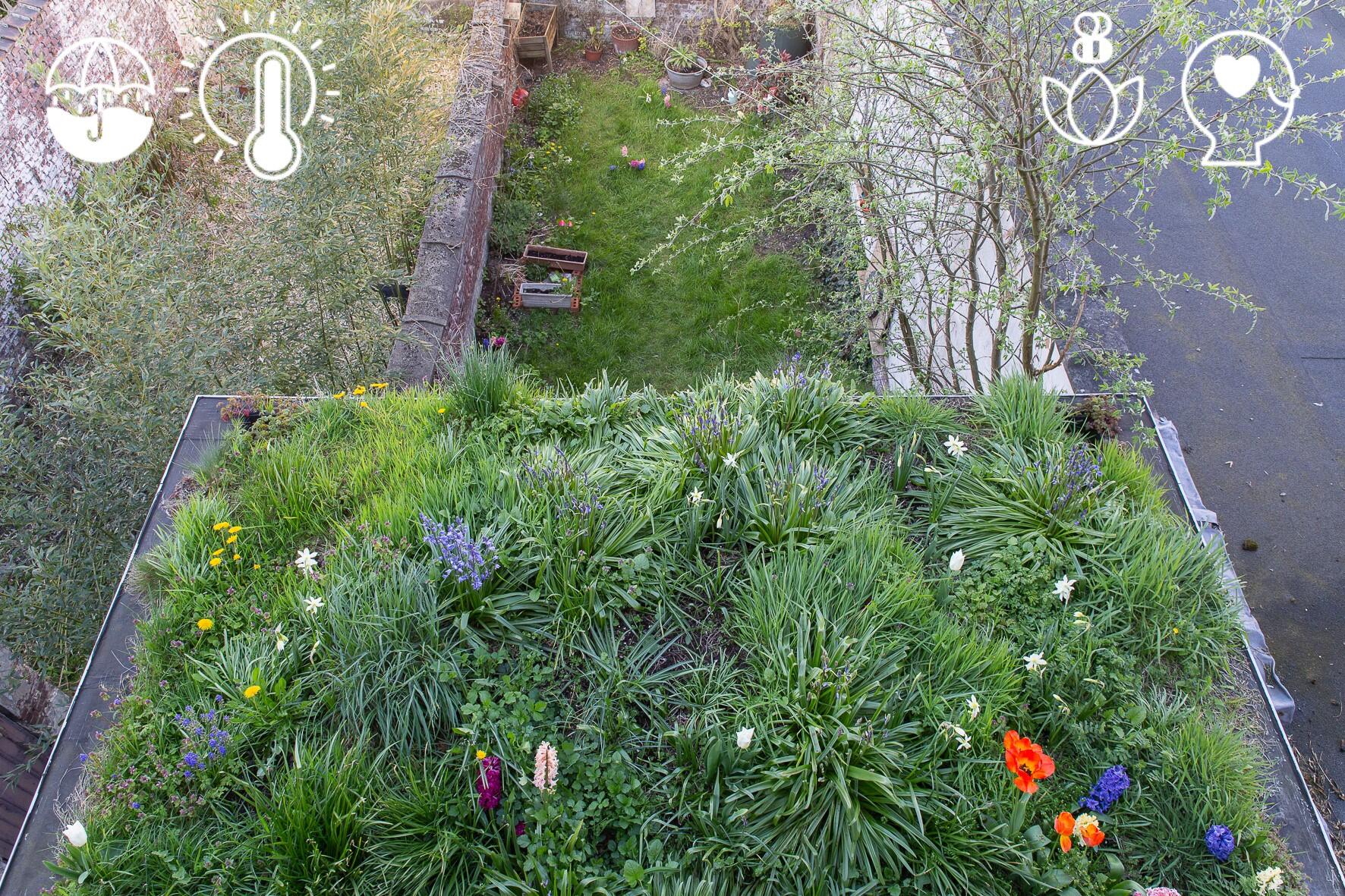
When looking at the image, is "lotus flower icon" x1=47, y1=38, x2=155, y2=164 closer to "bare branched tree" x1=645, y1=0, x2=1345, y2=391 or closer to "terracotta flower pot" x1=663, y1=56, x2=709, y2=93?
"bare branched tree" x1=645, y1=0, x2=1345, y2=391

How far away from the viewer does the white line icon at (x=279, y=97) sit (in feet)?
14.1

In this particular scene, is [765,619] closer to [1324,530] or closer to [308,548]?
[308,548]

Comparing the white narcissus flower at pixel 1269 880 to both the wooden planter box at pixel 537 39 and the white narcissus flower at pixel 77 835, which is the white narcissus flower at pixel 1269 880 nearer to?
the white narcissus flower at pixel 77 835

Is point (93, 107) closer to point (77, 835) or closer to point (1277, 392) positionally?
point (77, 835)

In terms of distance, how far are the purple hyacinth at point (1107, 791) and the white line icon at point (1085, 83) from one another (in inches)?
89.0

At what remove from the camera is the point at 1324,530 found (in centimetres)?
443

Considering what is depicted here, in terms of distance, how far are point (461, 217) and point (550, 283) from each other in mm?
865

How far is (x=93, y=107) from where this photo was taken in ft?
18.2

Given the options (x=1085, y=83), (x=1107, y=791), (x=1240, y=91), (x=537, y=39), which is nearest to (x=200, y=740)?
(x=1107, y=791)

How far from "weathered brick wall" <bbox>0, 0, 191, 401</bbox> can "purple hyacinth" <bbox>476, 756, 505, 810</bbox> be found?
12.4 feet

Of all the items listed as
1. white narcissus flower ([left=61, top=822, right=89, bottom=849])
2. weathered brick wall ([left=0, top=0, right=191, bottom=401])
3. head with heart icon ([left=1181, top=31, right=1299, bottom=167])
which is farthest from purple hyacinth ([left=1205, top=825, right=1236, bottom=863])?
weathered brick wall ([left=0, top=0, right=191, bottom=401])

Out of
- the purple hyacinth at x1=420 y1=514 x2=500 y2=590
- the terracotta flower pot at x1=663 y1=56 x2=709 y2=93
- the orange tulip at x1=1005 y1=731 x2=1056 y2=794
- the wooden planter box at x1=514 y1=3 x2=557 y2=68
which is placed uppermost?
the wooden planter box at x1=514 y1=3 x2=557 y2=68

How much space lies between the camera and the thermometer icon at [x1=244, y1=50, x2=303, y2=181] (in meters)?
4.29

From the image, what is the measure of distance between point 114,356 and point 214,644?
193cm
